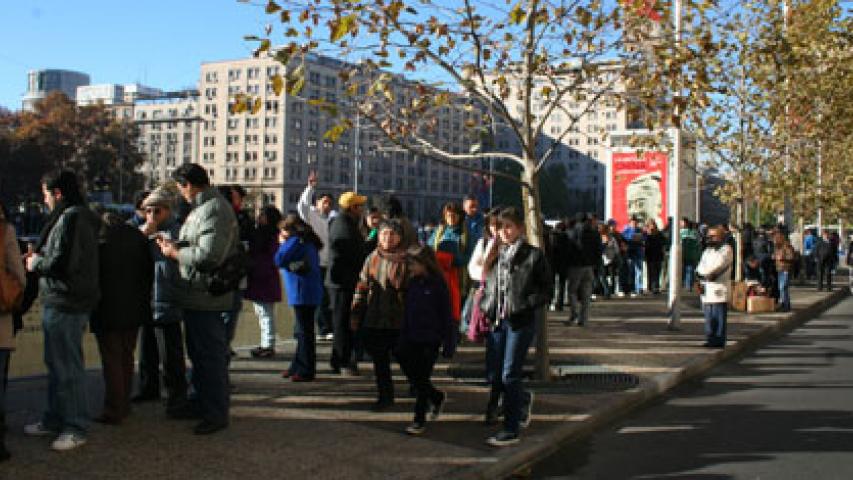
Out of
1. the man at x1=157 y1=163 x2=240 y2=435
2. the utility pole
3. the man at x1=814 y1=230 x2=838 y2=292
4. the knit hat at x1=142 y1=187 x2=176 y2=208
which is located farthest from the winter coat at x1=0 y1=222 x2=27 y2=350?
the man at x1=814 y1=230 x2=838 y2=292

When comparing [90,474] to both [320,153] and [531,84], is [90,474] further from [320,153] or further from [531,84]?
[320,153]

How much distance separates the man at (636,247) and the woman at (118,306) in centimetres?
1651

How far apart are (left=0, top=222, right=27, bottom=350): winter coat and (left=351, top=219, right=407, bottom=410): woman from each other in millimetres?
2588

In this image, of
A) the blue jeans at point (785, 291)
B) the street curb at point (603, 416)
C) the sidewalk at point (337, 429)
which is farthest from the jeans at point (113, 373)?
the blue jeans at point (785, 291)

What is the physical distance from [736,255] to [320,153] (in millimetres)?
128167

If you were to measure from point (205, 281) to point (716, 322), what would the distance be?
27.9 ft

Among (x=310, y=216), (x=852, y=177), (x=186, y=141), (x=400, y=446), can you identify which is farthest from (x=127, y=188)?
(x=186, y=141)

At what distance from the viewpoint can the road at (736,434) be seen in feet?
20.4

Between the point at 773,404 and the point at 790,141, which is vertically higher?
the point at 790,141

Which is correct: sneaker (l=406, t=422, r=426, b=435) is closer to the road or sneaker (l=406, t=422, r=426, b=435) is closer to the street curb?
the street curb

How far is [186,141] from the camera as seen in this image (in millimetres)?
166750

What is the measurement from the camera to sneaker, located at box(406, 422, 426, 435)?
6.69 meters

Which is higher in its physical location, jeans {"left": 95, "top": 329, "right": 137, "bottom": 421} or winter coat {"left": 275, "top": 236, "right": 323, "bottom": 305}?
winter coat {"left": 275, "top": 236, "right": 323, "bottom": 305}

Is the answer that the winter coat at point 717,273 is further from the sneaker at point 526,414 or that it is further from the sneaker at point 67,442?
the sneaker at point 67,442
